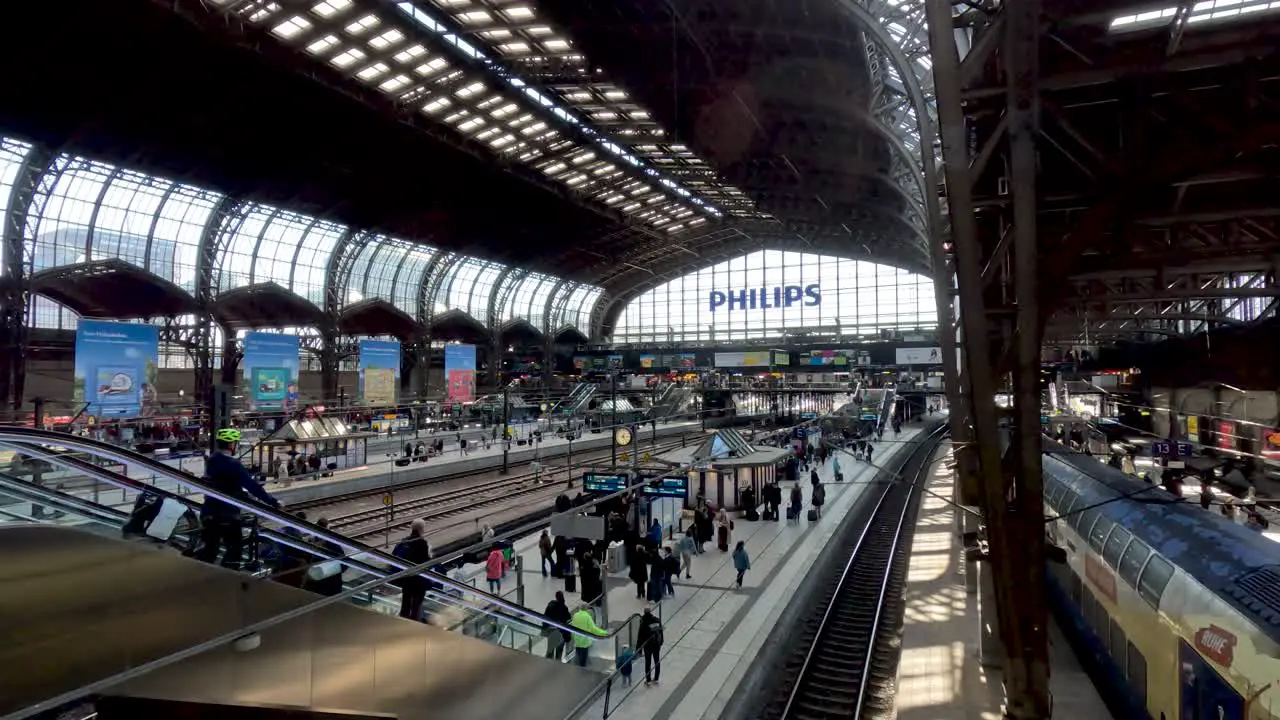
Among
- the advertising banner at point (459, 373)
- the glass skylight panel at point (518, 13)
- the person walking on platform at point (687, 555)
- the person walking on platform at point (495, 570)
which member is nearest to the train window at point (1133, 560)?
the person walking on platform at point (687, 555)

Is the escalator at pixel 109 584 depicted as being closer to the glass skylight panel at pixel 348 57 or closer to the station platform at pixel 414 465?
the station platform at pixel 414 465

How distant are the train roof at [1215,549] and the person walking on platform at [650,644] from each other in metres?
5.52

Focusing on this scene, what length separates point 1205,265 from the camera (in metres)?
11.8

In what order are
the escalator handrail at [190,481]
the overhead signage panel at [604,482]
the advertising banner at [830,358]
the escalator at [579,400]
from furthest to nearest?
1. the advertising banner at [830,358]
2. the escalator at [579,400]
3. the overhead signage panel at [604,482]
4. the escalator handrail at [190,481]

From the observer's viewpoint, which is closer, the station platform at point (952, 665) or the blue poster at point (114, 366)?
the station platform at point (952, 665)

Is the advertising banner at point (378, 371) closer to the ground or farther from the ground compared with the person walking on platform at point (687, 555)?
farther from the ground

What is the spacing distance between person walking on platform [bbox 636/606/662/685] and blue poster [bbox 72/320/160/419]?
53.6ft

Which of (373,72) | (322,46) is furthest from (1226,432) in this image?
(322,46)

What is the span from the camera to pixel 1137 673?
6.81 metres

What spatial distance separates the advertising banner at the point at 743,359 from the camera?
47.3 metres

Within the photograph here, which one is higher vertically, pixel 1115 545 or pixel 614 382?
pixel 614 382

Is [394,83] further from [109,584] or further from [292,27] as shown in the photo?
[109,584]

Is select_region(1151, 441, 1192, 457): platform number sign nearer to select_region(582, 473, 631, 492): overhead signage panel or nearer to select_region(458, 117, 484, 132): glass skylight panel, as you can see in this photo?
select_region(582, 473, 631, 492): overhead signage panel

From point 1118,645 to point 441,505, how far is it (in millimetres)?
17701
